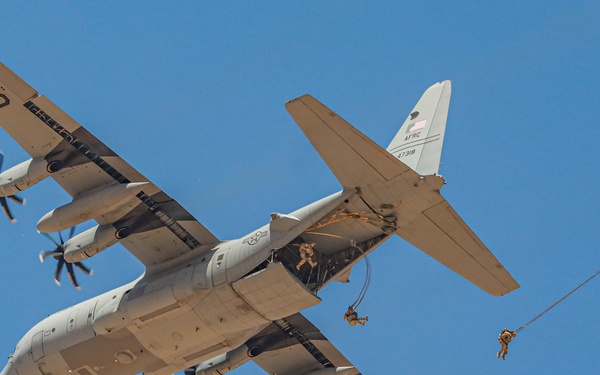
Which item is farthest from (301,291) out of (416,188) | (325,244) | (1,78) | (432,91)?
(1,78)

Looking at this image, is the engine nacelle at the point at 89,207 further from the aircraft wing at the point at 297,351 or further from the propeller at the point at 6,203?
the aircraft wing at the point at 297,351

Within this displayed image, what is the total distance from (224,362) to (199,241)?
4.39 meters

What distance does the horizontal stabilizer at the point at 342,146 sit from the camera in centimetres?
3042

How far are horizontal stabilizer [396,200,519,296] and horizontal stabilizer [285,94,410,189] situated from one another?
6.48 feet

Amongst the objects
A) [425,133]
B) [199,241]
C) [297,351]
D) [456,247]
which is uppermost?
[425,133]

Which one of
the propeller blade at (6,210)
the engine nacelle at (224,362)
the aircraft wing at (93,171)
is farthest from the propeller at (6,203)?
the engine nacelle at (224,362)

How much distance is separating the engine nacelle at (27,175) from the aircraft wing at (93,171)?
0.70 ft

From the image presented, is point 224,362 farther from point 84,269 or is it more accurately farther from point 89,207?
point 89,207

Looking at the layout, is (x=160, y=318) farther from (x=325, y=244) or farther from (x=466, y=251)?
(x=466, y=251)

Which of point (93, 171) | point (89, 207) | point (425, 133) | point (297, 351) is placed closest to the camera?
point (425, 133)

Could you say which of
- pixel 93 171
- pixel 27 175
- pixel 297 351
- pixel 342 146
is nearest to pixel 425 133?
pixel 342 146

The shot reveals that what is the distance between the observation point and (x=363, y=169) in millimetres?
31578

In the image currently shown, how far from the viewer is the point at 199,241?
35688 mm

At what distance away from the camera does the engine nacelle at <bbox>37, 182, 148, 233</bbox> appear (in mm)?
34406
